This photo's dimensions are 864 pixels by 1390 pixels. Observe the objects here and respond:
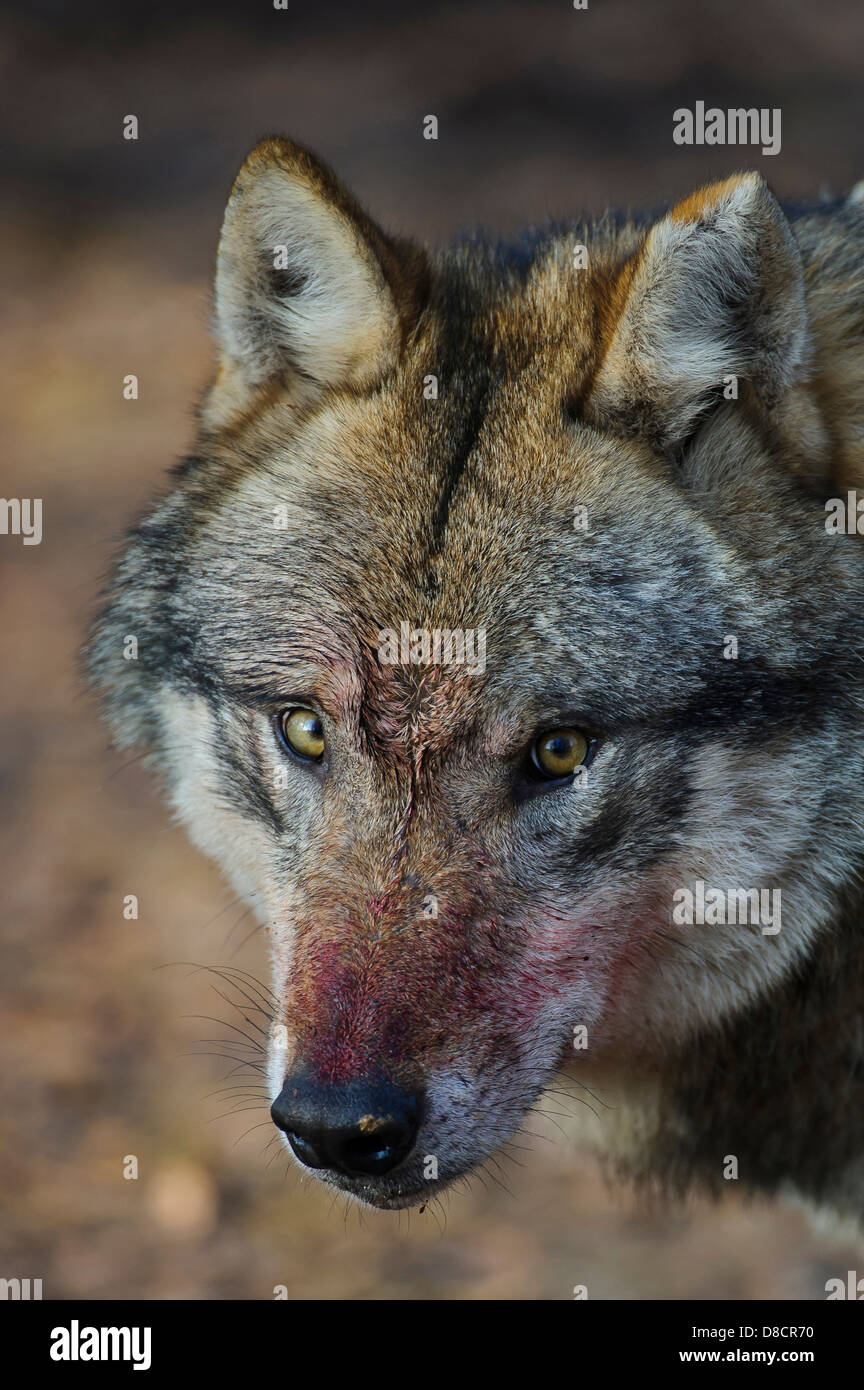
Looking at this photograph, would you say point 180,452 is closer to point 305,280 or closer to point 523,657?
point 305,280

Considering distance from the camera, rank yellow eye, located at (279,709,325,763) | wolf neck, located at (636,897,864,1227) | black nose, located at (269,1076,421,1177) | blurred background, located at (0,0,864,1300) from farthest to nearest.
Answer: blurred background, located at (0,0,864,1300), wolf neck, located at (636,897,864,1227), yellow eye, located at (279,709,325,763), black nose, located at (269,1076,421,1177)

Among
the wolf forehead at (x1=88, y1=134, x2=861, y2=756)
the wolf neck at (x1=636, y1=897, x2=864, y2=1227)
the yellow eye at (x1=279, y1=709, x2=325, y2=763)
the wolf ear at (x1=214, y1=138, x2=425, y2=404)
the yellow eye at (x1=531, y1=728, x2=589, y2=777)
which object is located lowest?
the wolf neck at (x1=636, y1=897, x2=864, y2=1227)

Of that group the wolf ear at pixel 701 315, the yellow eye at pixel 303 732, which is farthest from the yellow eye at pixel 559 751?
the wolf ear at pixel 701 315

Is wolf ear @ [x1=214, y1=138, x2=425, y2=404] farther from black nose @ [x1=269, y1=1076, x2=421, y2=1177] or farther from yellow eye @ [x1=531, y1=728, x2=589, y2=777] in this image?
black nose @ [x1=269, y1=1076, x2=421, y2=1177]

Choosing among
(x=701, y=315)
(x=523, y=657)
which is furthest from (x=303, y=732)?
(x=701, y=315)

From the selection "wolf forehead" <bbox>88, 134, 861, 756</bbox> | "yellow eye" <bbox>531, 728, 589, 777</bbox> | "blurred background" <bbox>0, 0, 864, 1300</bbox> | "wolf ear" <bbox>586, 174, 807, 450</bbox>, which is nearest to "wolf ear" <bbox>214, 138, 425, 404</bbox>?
"wolf forehead" <bbox>88, 134, 861, 756</bbox>

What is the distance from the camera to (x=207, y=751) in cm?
397

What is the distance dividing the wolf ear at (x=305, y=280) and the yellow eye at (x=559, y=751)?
1199mm

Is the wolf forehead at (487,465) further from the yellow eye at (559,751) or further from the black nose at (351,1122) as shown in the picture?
the black nose at (351,1122)

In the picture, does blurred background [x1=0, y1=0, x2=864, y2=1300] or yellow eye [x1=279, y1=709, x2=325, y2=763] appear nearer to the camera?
yellow eye [x1=279, y1=709, x2=325, y2=763]

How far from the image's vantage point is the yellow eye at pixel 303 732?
3.54 m

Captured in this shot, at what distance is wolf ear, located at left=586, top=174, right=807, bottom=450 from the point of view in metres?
3.19

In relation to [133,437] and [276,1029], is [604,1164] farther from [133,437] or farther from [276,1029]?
[133,437]
